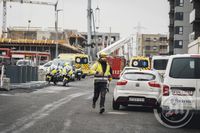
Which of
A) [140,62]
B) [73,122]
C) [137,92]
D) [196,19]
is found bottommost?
[73,122]

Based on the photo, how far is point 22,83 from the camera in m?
29.7

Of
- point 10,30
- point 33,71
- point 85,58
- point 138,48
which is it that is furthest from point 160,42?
point 33,71

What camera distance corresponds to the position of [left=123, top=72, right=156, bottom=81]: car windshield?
17656 mm

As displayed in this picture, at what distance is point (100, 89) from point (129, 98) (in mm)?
1458

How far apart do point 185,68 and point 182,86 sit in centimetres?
50

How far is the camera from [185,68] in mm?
12508

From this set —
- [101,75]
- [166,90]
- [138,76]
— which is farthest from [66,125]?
[138,76]

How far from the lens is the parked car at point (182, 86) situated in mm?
12195

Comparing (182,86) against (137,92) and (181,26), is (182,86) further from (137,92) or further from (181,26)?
(181,26)

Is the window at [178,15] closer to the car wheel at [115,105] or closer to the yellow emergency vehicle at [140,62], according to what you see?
the yellow emergency vehicle at [140,62]

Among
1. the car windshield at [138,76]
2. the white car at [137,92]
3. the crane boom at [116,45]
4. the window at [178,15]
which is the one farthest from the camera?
the window at [178,15]

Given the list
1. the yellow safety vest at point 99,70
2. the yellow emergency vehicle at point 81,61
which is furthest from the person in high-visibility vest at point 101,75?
the yellow emergency vehicle at point 81,61

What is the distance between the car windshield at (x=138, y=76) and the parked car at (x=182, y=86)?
4915 millimetres

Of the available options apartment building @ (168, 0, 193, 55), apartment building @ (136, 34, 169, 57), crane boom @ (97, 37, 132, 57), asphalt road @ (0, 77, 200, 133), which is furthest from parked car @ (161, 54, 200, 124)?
apartment building @ (136, 34, 169, 57)
